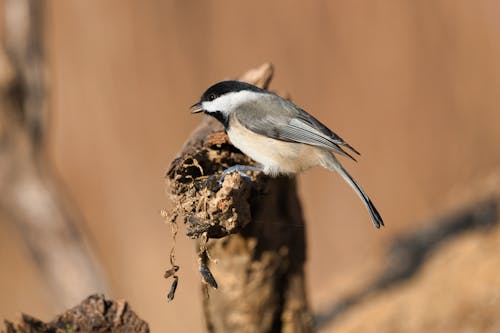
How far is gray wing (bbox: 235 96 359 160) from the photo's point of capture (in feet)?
10.2

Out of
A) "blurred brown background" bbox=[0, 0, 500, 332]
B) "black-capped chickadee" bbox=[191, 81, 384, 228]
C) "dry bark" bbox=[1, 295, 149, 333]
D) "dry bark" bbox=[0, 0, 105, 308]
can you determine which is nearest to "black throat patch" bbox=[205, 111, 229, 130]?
"black-capped chickadee" bbox=[191, 81, 384, 228]

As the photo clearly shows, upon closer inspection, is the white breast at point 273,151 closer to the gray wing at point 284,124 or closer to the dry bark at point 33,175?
the gray wing at point 284,124

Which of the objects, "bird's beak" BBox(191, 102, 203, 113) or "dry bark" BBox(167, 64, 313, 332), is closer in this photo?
"dry bark" BBox(167, 64, 313, 332)

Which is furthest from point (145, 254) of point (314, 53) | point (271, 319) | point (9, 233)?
point (271, 319)

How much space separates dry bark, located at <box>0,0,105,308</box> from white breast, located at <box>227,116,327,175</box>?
230cm

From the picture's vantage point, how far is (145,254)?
650cm

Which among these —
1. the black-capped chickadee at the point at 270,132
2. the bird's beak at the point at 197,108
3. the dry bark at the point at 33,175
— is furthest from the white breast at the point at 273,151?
the dry bark at the point at 33,175

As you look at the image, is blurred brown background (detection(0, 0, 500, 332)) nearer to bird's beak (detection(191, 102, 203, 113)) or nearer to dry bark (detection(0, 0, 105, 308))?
dry bark (detection(0, 0, 105, 308))

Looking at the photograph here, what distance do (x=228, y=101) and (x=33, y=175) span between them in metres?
2.39

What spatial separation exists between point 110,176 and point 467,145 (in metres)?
3.17

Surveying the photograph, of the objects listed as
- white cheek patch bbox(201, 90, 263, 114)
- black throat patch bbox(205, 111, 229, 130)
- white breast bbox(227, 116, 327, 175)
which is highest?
white cheek patch bbox(201, 90, 263, 114)

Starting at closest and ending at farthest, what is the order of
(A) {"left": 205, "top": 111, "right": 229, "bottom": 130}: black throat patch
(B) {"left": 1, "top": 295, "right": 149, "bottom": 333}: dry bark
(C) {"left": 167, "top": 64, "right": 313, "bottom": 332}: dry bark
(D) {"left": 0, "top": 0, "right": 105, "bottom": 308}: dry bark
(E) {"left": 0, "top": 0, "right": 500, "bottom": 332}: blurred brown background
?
(B) {"left": 1, "top": 295, "right": 149, "bottom": 333}: dry bark, (C) {"left": 167, "top": 64, "right": 313, "bottom": 332}: dry bark, (A) {"left": 205, "top": 111, "right": 229, "bottom": 130}: black throat patch, (D) {"left": 0, "top": 0, "right": 105, "bottom": 308}: dry bark, (E) {"left": 0, "top": 0, "right": 500, "bottom": 332}: blurred brown background

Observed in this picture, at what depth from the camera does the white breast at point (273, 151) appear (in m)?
3.06

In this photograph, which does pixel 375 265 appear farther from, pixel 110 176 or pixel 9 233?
pixel 9 233
